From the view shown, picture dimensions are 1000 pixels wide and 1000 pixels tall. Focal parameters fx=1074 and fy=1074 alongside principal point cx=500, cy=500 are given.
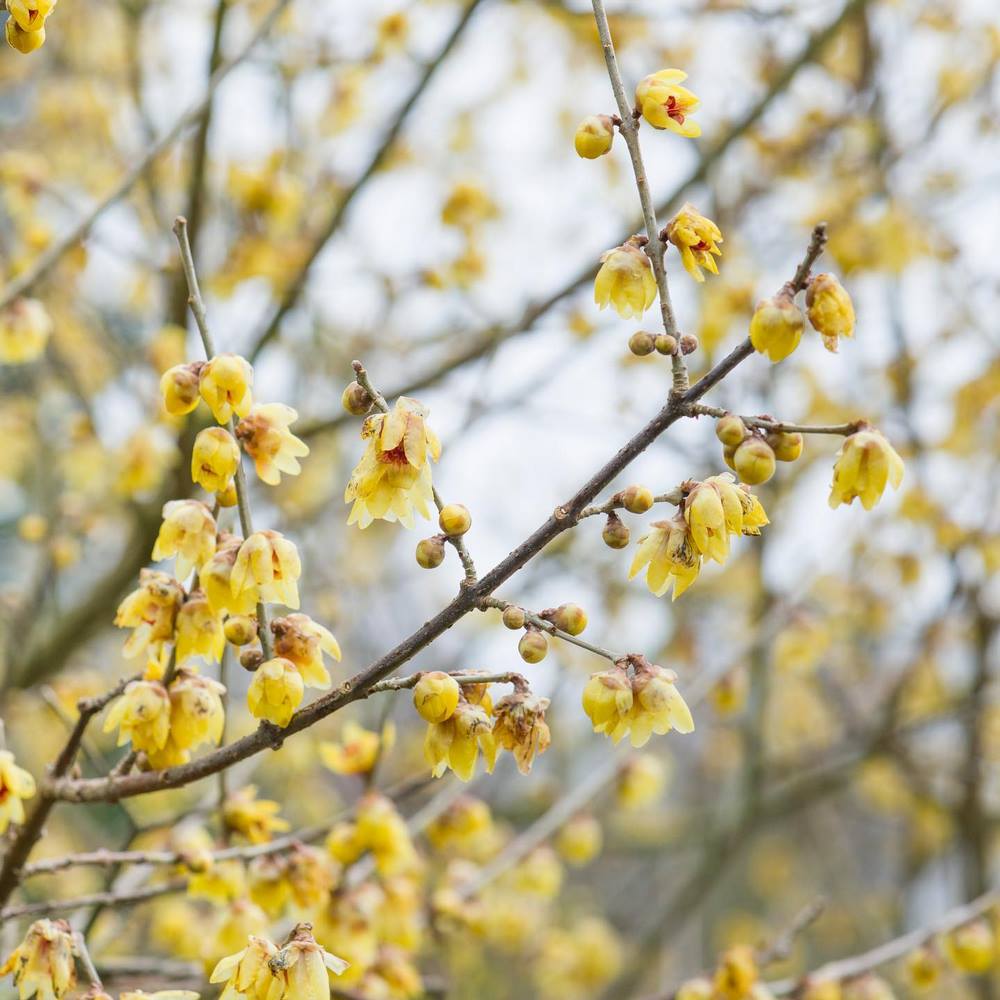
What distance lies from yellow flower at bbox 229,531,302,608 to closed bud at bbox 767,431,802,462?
626mm

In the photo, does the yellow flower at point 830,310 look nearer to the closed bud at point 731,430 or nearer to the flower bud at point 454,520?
the closed bud at point 731,430

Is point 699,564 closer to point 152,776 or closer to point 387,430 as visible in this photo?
point 387,430

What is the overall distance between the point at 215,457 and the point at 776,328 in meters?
0.73

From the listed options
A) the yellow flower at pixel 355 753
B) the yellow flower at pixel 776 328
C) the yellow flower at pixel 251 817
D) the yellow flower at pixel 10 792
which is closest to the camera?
the yellow flower at pixel 776 328

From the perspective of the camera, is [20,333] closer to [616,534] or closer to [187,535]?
[187,535]

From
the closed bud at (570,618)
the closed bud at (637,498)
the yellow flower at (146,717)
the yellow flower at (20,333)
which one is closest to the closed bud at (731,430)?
the closed bud at (637,498)

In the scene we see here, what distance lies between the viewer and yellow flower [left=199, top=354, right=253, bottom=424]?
4.60 feet

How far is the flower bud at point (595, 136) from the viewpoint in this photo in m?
1.44

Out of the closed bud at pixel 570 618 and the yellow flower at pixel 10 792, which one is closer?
the closed bud at pixel 570 618

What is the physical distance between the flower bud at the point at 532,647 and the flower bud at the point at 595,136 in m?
0.64

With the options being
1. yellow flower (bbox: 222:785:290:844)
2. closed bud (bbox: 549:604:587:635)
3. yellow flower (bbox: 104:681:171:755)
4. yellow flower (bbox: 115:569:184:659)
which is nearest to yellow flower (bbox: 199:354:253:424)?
yellow flower (bbox: 115:569:184:659)

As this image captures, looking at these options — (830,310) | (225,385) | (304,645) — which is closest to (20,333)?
(225,385)

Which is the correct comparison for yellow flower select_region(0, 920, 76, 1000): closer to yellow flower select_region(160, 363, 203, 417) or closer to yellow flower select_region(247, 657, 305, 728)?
yellow flower select_region(247, 657, 305, 728)

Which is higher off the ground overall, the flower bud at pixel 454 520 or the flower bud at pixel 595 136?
the flower bud at pixel 595 136
